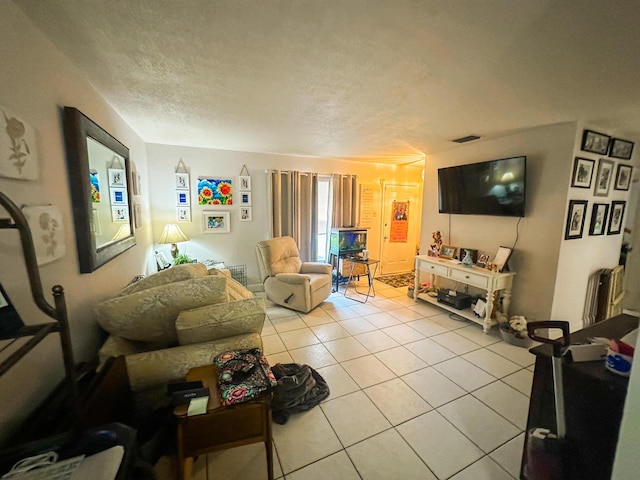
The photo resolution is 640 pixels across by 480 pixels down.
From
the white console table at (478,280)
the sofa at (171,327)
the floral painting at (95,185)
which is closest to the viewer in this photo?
the sofa at (171,327)

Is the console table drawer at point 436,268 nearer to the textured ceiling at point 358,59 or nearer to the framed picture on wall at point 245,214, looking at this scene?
the textured ceiling at point 358,59

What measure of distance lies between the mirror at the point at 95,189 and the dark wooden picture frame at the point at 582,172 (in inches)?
159

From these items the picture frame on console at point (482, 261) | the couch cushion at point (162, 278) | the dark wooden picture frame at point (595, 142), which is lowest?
the picture frame on console at point (482, 261)

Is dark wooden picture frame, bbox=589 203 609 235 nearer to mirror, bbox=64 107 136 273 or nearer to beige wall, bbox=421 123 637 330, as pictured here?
beige wall, bbox=421 123 637 330

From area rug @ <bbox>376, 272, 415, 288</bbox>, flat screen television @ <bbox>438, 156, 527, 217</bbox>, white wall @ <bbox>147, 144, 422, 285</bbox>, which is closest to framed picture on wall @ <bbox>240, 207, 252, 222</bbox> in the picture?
white wall @ <bbox>147, 144, 422, 285</bbox>

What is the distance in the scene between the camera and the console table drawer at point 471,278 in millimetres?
2918

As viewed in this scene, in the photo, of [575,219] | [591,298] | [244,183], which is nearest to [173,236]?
[244,183]

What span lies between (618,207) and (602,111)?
1.61 metres

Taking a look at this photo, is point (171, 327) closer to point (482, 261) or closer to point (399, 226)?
point (482, 261)

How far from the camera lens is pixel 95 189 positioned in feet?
5.46

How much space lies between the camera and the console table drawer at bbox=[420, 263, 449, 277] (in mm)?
3371

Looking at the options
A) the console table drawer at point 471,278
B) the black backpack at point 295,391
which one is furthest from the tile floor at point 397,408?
the console table drawer at point 471,278

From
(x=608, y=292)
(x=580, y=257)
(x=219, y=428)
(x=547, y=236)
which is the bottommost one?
(x=219, y=428)

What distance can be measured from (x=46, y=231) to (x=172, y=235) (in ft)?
8.17
